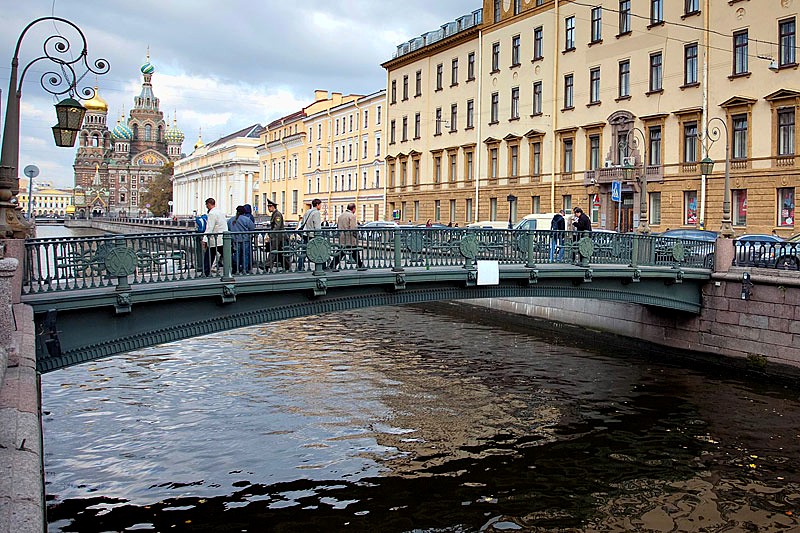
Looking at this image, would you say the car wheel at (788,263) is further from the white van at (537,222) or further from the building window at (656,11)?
the building window at (656,11)

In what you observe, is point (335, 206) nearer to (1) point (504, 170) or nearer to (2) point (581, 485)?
(1) point (504, 170)

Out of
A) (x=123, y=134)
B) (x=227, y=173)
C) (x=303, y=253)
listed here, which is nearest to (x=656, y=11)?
(x=303, y=253)

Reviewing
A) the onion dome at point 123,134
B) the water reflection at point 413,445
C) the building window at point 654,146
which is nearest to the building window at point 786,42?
the building window at point 654,146

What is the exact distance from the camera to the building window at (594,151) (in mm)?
35031

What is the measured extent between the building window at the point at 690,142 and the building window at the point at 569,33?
815 centimetres

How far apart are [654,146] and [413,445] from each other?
2379 centimetres

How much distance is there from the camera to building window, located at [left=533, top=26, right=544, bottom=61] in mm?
38750

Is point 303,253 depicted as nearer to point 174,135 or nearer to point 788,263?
point 788,263

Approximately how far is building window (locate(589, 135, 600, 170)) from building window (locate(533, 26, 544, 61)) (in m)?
5.85

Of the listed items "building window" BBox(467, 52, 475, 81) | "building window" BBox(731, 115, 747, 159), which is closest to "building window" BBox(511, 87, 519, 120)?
"building window" BBox(467, 52, 475, 81)

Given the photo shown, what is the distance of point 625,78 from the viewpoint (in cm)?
3375

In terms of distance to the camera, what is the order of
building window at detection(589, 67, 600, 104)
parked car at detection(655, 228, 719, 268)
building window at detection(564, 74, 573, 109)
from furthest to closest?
building window at detection(564, 74, 573, 109) → building window at detection(589, 67, 600, 104) → parked car at detection(655, 228, 719, 268)

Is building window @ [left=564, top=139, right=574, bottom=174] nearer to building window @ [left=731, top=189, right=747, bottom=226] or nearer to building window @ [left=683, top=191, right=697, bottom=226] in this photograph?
building window @ [left=683, top=191, right=697, bottom=226]

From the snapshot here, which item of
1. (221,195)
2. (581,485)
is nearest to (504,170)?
(581,485)
